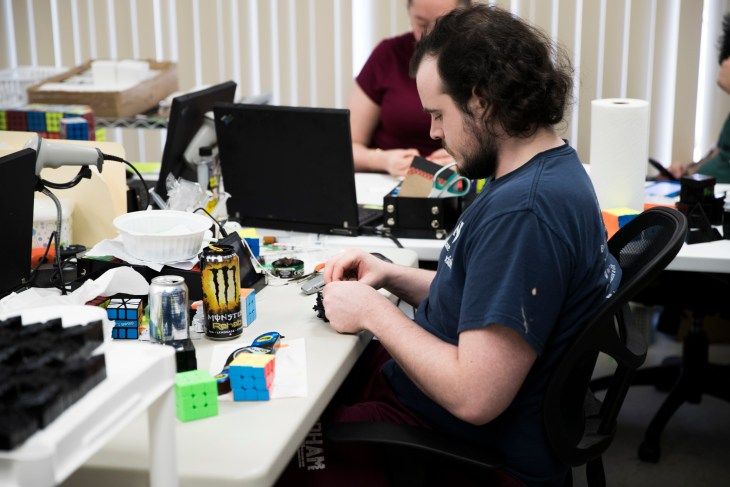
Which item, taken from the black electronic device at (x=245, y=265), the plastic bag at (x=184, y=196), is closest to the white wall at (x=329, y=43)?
the plastic bag at (x=184, y=196)

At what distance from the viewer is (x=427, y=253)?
7.61 feet

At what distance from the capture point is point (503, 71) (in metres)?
1.48

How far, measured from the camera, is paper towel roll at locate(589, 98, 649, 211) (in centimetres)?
238

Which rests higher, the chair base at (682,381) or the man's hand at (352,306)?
the man's hand at (352,306)

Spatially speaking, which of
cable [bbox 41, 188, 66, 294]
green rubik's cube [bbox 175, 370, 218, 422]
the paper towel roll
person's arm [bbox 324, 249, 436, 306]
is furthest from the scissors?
green rubik's cube [bbox 175, 370, 218, 422]

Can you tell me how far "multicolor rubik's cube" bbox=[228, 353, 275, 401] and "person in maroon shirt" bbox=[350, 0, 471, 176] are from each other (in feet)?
5.82

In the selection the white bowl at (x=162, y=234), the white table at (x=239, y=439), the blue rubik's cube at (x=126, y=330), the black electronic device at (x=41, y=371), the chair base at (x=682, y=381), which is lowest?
the chair base at (x=682, y=381)

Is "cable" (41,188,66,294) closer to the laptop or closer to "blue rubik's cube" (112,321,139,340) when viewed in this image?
"blue rubik's cube" (112,321,139,340)

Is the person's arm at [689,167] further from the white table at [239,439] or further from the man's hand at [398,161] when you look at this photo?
the white table at [239,439]

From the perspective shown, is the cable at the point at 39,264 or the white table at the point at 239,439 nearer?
the white table at the point at 239,439

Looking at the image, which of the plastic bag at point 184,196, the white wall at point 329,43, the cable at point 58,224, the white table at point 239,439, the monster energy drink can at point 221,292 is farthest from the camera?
the white wall at point 329,43

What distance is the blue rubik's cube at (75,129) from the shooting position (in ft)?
8.84

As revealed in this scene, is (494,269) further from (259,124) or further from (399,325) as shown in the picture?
(259,124)

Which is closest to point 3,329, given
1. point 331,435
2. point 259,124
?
point 331,435
